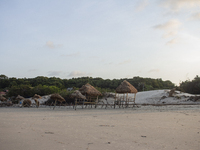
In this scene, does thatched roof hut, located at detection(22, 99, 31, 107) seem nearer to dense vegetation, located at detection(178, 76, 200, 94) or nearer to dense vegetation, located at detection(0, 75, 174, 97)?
dense vegetation, located at detection(0, 75, 174, 97)

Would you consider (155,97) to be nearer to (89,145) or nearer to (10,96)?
(10,96)

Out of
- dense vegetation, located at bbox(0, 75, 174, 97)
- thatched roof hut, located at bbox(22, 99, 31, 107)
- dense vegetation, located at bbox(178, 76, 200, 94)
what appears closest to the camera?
thatched roof hut, located at bbox(22, 99, 31, 107)

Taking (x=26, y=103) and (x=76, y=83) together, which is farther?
(x=76, y=83)

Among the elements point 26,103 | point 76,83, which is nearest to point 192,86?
point 26,103

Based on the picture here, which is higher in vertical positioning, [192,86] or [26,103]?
[192,86]

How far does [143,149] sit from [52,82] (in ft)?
123

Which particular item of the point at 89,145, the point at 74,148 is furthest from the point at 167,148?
the point at 74,148

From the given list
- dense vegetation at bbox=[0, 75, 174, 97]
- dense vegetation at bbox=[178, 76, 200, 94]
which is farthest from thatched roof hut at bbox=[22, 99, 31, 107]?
dense vegetation at bbox=[178, 76, 200, 94]

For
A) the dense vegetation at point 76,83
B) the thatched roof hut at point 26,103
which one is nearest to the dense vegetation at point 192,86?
the dense vegetation at point 76,83

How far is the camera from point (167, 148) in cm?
376

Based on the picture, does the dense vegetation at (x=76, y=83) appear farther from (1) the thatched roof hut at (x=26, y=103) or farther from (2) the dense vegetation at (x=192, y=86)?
(1) the thatched roof hut at (x=26, y=103)

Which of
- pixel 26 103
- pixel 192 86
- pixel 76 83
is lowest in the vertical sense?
pixel 26 103

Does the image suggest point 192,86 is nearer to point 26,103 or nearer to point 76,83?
point 26,103

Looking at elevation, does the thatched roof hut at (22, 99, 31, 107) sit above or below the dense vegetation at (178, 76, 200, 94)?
below
